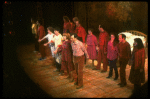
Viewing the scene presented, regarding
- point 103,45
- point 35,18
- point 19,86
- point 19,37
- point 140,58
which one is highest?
point 35,18

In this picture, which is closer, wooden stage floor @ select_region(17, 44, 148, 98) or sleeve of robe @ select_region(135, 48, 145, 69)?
sleeve of robe @ select_region(135, 48, 145, 69)

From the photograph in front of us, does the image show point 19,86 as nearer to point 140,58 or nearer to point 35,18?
point 140,58

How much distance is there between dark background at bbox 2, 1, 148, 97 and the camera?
16.7 ft

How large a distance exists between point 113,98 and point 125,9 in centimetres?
947

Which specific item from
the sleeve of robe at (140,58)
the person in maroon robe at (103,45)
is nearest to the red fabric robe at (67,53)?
the person in maroon robe at (103,45)

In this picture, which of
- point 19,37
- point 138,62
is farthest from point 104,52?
point 19,37

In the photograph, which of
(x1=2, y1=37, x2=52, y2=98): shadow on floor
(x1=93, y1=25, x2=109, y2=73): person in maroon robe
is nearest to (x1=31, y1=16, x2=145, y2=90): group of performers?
(x1=93, y1=25, x2=109, y2=73): person in maroon robe

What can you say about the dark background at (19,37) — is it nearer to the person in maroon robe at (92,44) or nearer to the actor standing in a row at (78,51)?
the actor standing in a row at (78,51)

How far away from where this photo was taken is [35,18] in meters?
9.64

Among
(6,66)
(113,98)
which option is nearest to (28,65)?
(6,66)

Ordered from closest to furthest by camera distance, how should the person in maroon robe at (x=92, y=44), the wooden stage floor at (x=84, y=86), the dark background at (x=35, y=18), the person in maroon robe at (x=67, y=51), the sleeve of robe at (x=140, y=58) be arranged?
1. the sleeve of robe at (x=140, y=58)
2. the wooden stage floor at (x=84, y=86)
3. the person in maroon robe at (x=67, y=51)
4. the dark background at (x=35, y=18)
5. the person in maroon robe at (x=92, y=44)

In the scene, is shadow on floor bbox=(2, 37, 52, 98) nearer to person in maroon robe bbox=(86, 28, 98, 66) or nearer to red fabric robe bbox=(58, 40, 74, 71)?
red fabric robe bbox=(58, 40, 74, 71)

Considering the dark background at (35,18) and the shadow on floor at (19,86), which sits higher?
the dark background at (35,18)

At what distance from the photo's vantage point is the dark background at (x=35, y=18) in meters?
5.08
